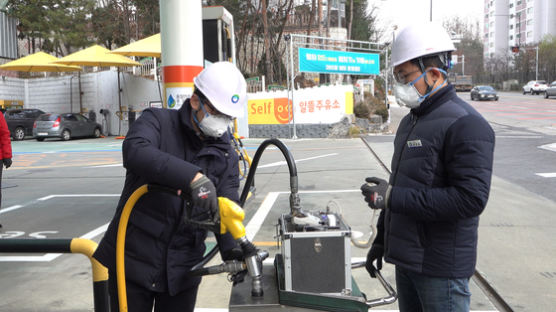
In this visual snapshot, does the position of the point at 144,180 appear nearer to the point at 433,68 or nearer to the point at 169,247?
the point at 169,247

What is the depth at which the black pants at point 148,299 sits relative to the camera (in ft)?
7.47

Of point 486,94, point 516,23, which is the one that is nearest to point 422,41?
point 486,94

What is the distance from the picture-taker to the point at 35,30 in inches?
1318

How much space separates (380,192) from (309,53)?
17.9 m

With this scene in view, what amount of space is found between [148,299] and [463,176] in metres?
1.58

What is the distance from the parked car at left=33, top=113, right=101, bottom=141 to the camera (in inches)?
914

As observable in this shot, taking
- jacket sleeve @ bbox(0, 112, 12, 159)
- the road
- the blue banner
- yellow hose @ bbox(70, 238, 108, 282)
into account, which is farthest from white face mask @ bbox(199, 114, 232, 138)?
the blue banner

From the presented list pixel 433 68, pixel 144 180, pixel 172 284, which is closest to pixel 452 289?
pixel 433 68

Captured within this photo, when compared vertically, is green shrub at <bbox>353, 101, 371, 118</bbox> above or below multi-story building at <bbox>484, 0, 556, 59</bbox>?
below

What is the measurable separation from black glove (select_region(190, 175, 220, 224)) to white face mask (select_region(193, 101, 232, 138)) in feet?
1.37

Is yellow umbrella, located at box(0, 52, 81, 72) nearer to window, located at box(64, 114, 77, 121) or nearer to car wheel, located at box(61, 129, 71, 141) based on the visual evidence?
window, located at box(64, 114, 77, 121)

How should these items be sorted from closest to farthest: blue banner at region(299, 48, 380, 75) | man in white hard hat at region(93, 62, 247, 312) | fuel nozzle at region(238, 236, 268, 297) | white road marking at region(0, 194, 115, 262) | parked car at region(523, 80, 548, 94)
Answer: fuel nozzle at region(238, 236, 268, 297) < man in white hard hat at region(93, 62, 247, 312) < white road marking at region(0, 194, 115, 262) < blue banner at region(299, 48, 380, 75) < parked car at region(523, 80, 548, 94)

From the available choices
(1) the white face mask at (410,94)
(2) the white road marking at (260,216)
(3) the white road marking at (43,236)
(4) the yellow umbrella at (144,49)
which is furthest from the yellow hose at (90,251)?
(4) the yellow umbrella at (144,49)

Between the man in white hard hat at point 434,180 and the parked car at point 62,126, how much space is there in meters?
23.7
